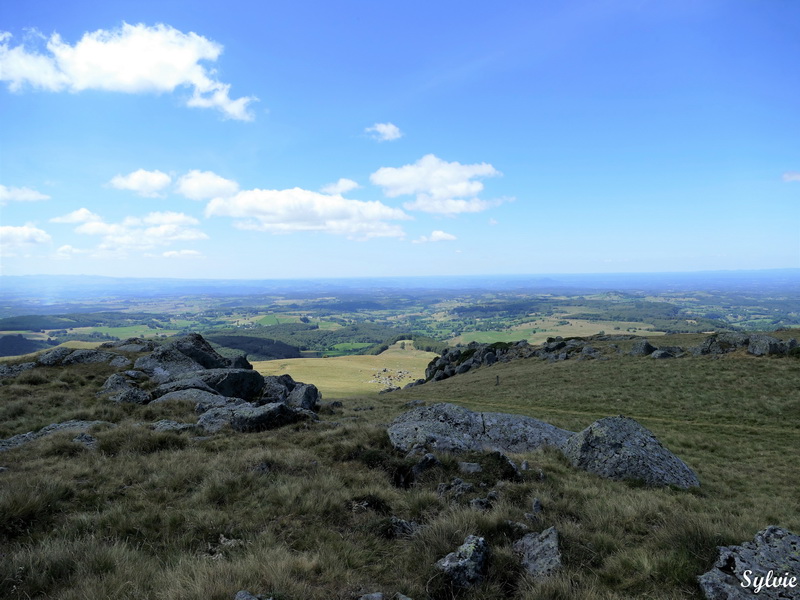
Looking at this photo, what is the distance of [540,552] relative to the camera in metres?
6.36

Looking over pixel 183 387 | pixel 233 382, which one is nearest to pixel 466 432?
pixel 233 382

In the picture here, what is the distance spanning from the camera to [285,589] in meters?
4.99

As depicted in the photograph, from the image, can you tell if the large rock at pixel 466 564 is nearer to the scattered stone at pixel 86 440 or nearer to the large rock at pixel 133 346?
the scattered stone at pixel 86 440

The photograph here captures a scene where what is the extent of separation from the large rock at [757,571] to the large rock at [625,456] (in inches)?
247

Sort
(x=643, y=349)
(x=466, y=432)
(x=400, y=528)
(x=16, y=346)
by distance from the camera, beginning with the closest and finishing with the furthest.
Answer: (x=400, y=528)
(x=466, y=432)
(x=643, y=349)
(x=16, y=346)

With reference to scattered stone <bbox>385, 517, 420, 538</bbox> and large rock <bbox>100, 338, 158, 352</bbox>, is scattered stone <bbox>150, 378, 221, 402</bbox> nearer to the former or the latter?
large rock <bbox>100, 338, 158, 352</bbox>

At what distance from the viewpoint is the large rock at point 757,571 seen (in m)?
5.14

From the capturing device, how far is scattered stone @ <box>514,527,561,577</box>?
5922 millimetres

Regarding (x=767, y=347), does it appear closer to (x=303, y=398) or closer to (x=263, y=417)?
(x=303, y=398)

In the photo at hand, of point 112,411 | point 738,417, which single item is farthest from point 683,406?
point 112,411

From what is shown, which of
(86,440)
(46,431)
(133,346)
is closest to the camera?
(86,440)

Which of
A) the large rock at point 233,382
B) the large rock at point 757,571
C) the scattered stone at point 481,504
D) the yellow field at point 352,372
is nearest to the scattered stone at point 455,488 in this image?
the scattered stone at point 481,504

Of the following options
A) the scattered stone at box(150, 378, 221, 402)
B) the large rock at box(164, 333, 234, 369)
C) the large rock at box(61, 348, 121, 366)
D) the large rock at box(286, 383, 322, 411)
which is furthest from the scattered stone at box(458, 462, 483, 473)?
the large rock at box(61, 348, 121, 366)

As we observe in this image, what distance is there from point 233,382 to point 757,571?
25477 mm
